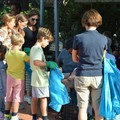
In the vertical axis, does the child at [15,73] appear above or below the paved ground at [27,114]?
above

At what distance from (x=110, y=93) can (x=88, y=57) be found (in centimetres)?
Answer: 59

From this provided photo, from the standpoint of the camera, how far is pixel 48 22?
30.3 ft

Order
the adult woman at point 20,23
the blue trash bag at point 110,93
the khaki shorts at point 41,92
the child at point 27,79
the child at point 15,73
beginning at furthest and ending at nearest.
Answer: the adult woman at point 20,23
the child at point 27,79
the child at point 15,73
the khaki shorts at point 41,92
the blue trash bag at point 110,93

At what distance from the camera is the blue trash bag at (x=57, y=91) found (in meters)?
5.37

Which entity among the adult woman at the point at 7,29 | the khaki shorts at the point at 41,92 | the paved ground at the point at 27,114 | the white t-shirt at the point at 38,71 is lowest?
the paved ground at the point at 27,114

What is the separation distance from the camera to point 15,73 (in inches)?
220

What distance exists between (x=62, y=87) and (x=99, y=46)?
43.8 inches

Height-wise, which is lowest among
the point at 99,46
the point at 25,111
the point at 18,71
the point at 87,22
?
the point at 25,111

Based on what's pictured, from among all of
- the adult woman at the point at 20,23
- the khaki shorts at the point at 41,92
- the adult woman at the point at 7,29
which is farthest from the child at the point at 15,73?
the adult woman at the point at 20,23

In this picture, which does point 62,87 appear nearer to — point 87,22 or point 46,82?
point 46,82

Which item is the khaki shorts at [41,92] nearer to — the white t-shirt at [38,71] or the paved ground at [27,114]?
the white t-shirt at [38,71]

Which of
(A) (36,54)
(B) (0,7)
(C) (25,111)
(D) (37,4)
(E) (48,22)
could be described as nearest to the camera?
(A) (36,54)

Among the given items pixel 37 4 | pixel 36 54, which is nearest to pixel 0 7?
pixel 37 4

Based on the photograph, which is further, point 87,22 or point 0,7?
point 0,7
